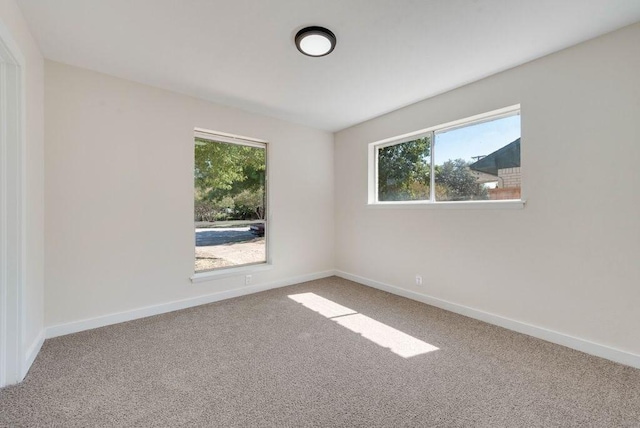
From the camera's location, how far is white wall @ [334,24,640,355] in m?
2.07

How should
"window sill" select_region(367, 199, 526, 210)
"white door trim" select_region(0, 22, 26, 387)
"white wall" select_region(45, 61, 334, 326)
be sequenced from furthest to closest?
1. "window sill" select_region(367, 199, 526, 210)
2. "white wall" select_region(45, 61, 334, 326)
3. "white door trim" select_region(0, 22, 26, 387)

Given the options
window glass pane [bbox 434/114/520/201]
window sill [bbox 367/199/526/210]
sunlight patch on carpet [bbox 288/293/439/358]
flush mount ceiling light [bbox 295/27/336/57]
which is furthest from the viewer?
window glass pane [bbox 434/114/520/201]

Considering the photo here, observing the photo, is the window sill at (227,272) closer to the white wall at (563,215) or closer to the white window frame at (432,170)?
the white window frame at (432,170)

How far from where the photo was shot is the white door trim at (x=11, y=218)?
1787 mm

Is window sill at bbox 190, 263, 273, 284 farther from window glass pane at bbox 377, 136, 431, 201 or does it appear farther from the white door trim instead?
window glass pane at bbox 377, 136, 431, 201

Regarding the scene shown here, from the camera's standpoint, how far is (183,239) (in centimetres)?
322

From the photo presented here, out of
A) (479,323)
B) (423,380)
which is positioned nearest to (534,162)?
(479,323)

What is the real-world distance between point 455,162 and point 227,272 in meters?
3.10

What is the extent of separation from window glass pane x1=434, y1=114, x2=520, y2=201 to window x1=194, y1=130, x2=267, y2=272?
2.40 metres

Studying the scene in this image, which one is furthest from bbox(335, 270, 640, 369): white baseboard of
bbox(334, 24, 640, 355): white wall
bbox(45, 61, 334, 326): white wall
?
bbox(45, 61, 334, 326): white wall

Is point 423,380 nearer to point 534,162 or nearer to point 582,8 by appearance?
point 534,162

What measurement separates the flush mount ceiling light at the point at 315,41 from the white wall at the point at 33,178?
1837mm

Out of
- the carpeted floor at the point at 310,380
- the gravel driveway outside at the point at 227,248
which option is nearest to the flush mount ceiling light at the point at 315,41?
the gravel driveway outside at the point at 227,248

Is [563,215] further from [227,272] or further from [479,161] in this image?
[227,272]
